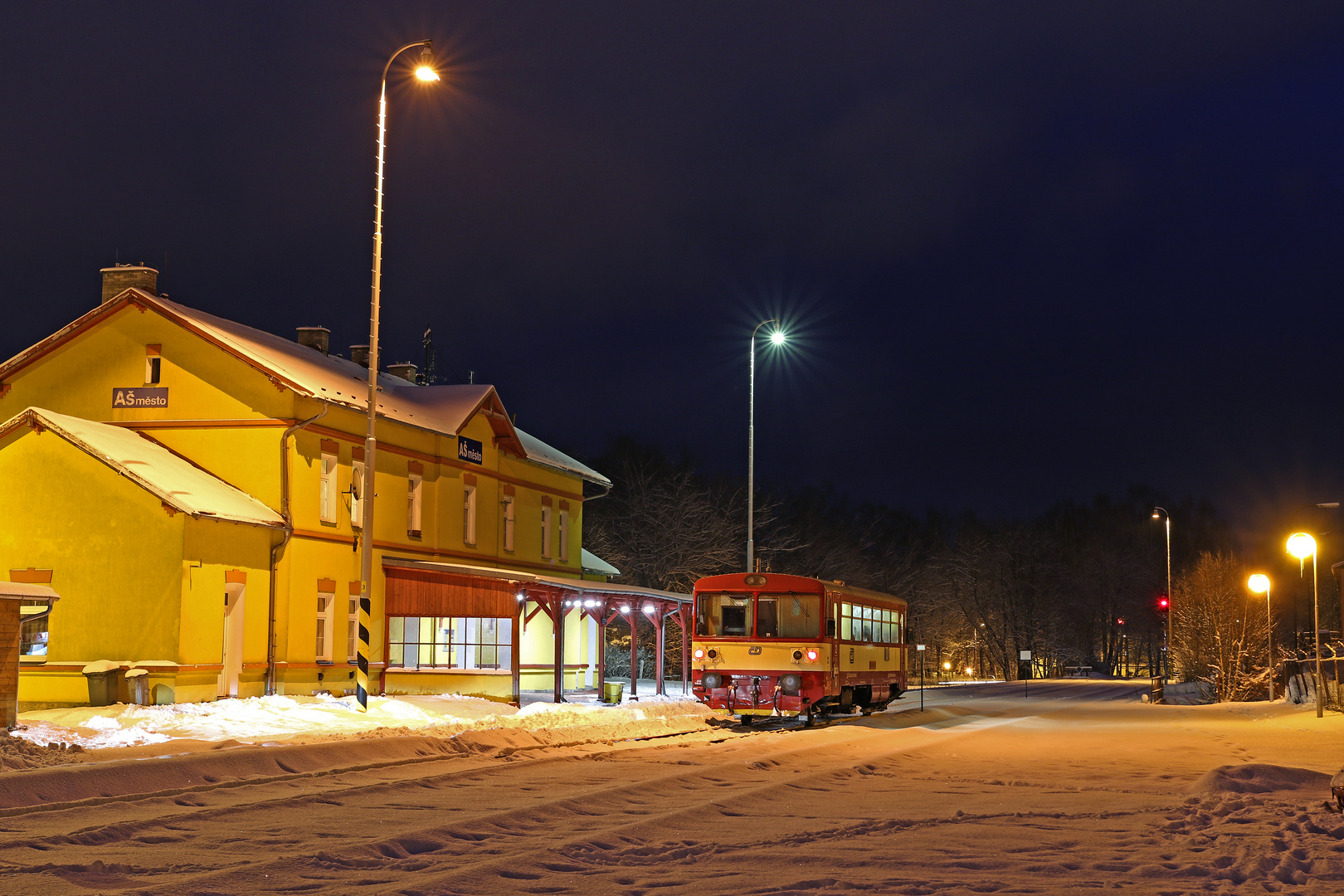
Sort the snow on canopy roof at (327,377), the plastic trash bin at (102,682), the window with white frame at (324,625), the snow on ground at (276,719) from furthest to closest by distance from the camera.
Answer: the window with white frame at (324,625)
the snow on canopy roof at (327,377)
the plastic trash bin at (102,682)
the snow on ground at (276,719)

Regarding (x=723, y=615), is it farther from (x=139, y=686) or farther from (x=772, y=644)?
(x=139, y=686)

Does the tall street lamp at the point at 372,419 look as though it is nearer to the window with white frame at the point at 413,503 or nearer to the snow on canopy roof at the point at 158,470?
the snow on canopy roof at the point at 158,470

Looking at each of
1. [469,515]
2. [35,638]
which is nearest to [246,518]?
[35,638]

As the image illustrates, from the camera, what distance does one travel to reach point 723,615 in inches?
1062

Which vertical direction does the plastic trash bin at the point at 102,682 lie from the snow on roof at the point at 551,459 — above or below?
below

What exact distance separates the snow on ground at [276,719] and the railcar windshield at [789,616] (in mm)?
3430

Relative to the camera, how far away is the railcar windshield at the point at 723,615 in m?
26.6

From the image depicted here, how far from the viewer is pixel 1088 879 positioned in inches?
370

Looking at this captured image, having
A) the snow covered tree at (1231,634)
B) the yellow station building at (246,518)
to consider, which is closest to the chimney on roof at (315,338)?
the yellow station building at (246,518)

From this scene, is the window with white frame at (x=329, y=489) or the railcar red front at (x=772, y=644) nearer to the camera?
the railcar red front at (x=772, y=644)

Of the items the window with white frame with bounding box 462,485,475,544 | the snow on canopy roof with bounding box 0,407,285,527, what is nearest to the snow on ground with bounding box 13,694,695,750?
the snow on canopy roof with bounding box 0,407,285,527

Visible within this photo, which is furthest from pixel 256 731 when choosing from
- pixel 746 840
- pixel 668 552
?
pixel 668 552

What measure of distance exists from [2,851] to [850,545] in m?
76.4

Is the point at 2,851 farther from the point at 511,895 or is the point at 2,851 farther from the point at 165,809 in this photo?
the point at 511,895
